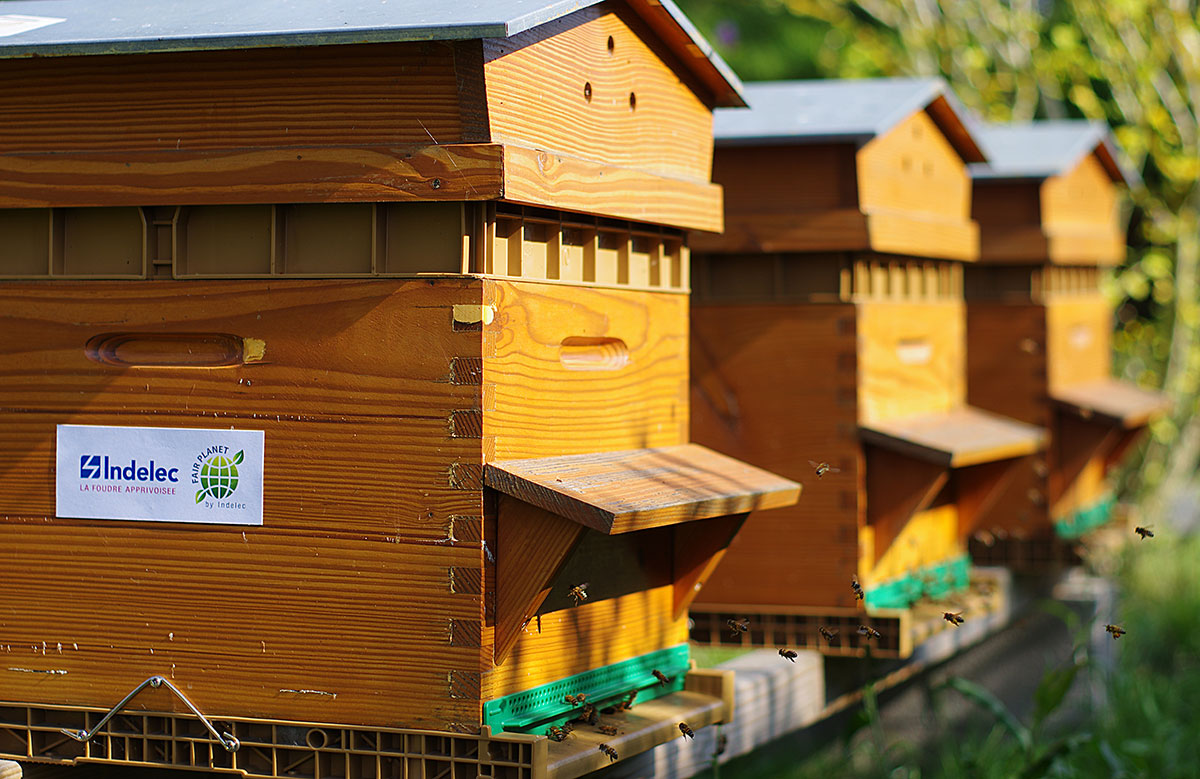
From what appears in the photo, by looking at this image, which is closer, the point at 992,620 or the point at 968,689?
the point at 968,689

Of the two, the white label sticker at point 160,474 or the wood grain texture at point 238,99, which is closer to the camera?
the wood grain texture at point 238,99

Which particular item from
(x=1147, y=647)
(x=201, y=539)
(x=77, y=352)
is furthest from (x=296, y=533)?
(x=1147, y=647)

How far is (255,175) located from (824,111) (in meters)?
3.53

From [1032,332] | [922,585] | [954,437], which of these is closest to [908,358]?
[954,437]

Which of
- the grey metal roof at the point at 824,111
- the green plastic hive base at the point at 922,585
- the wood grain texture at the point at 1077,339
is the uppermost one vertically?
the grey metal roof at the point at 824,111

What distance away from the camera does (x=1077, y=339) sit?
985 cm

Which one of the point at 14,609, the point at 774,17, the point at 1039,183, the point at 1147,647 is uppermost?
the point at 774,17

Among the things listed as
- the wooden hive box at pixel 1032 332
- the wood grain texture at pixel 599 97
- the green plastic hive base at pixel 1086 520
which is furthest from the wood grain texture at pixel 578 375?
the green plastic hive base at pixel 1086 520

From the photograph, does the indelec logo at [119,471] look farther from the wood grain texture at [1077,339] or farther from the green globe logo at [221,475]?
the wood grain texture at [1077,339]

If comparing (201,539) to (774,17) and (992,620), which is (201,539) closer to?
(992,620)

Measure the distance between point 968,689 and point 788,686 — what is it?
0.79 meters

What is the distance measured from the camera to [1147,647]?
1013 cm

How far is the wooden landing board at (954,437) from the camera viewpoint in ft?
22.0

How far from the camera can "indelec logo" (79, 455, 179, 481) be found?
437 centimetres
